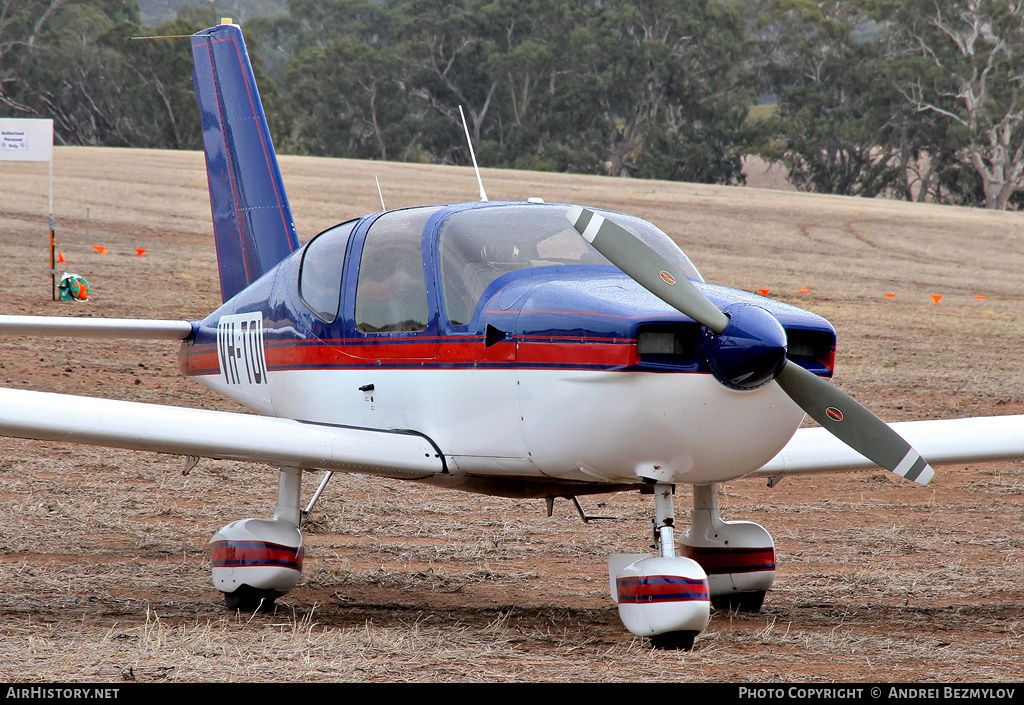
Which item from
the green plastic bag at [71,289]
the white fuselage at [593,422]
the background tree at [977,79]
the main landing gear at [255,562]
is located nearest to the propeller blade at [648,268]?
the white fuselage at [593,422]

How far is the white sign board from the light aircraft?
11.6m

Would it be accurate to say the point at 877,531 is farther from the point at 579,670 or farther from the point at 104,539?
the point at 104,539

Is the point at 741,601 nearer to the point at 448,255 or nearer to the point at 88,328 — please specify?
the point at 448,255

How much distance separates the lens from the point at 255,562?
6.48 metres

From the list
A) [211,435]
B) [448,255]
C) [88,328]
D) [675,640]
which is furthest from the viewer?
[88,328]

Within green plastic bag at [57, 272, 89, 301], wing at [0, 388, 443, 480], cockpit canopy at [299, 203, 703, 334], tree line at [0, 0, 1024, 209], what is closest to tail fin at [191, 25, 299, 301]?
cockpit canopy at [299, 203, 703, 334]

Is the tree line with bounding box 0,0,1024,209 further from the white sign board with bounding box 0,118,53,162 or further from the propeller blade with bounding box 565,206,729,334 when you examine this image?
the propeller blade with bounding box 565,206,729,334

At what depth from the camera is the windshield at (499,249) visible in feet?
20.2

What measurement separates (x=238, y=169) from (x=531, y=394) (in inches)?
182

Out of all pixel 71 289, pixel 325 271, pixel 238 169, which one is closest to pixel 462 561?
pixel 325 271

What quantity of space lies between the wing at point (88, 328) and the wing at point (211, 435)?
170 centimetres

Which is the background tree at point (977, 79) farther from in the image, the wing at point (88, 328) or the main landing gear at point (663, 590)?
the main landing gear at point (663, 590)

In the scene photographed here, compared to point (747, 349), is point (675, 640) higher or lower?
lower

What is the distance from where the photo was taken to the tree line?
60.2 meters
